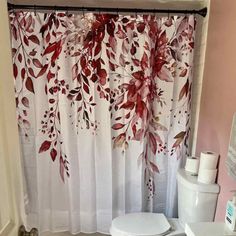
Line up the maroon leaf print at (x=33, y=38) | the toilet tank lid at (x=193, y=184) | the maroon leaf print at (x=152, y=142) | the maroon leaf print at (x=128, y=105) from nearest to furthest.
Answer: the toilet tank lid at (x=193, y=184), the maroon leaf print at (x=33, y=38), the maroon leaf print at (x=128, y=105), the maroon leaf print at (x=152, y=142)

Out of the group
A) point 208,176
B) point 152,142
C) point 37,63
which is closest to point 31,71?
point 37,63

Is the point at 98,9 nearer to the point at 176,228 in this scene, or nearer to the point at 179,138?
the point at 179,138

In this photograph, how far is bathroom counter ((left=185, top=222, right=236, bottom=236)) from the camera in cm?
124

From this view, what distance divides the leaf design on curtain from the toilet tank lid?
1.07 feet

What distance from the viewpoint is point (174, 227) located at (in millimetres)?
1939

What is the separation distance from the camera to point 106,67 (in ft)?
6.46

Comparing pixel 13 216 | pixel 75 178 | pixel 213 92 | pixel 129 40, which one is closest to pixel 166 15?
pixel 129 40

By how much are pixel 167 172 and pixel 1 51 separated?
1672 mm

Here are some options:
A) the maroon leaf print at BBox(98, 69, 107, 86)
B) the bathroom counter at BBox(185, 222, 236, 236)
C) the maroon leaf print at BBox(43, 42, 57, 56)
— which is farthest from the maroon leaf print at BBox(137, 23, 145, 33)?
the bathroom counter at BBox(185, 222, 236, 236)

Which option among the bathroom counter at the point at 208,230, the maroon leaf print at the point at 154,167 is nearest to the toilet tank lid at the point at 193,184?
the maroon leaf print at the point at 154,167

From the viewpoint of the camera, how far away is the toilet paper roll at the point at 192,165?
1.98 meters

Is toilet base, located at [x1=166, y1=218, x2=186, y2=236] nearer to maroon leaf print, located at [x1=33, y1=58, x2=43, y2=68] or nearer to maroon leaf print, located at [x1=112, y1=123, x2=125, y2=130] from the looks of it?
maroon leaf print, located at [x1=112, y1=123, x2=125, y2=130]

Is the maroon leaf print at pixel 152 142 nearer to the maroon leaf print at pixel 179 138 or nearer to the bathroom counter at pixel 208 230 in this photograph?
the maroon leaf print at pixel 179 138

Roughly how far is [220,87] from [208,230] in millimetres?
909
